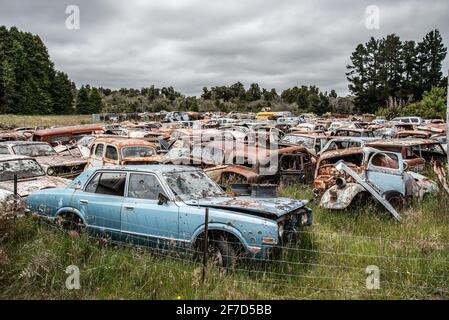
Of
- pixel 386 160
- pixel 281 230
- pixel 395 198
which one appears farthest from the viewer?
pixel 386 160

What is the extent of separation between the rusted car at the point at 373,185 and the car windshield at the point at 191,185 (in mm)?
2834

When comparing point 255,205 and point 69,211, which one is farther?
point 69,211

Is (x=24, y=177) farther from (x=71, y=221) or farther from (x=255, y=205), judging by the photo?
(x=255, y=205)

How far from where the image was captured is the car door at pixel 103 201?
623 cm

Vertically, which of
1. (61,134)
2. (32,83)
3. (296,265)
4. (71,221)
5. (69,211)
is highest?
(32,83)

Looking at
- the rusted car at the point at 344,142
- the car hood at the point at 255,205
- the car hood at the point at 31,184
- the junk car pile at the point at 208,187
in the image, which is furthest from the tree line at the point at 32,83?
the car hood at the point at 255,205

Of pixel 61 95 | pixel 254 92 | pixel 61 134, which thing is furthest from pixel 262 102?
pixel 61 134

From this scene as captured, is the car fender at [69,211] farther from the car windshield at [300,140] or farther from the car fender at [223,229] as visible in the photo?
the car windshield at [300,140]

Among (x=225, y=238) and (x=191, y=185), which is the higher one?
(x=191, y=185)

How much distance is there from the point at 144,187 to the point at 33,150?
331 inches

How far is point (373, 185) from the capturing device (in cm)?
830

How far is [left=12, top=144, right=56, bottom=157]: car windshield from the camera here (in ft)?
41.2

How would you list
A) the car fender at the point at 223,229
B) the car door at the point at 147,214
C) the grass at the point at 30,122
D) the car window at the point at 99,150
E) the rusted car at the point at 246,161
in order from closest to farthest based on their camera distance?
the car fender at the point at 223,229
the car door at the point at 147,214
the rusted car at the point at 246,161
the car window at the point at 99,150
the grass at the point at 30,122
